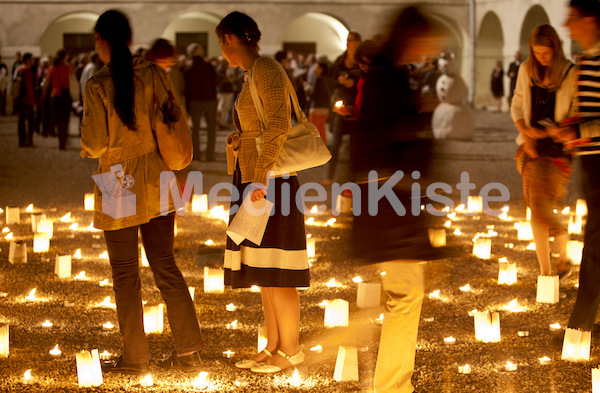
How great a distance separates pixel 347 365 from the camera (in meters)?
4.29

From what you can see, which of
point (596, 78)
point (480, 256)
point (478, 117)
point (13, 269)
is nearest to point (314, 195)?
point (480, 256)

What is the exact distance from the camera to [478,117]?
2859 centimetres

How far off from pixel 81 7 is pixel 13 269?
30484 millimetres

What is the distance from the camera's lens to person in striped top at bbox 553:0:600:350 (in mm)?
4512

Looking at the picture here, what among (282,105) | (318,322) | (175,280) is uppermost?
(282,105)

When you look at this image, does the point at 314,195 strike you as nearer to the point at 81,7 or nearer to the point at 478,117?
the point at 478,117

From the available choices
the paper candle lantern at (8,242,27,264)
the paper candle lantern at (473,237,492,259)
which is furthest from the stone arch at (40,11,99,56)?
the paper candle lantern at (473,237,492,259)

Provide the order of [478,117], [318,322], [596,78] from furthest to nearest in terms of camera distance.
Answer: [478,117] → [318,322] → [596,78]

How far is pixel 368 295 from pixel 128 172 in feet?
7.20

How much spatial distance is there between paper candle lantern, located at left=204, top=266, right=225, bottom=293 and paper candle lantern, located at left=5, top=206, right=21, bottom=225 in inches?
144

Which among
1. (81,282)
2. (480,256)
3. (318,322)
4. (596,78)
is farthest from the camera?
(480,256)

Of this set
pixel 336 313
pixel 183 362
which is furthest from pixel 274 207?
pixel 336 313

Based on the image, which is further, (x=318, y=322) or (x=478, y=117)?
(x=478, y=117)

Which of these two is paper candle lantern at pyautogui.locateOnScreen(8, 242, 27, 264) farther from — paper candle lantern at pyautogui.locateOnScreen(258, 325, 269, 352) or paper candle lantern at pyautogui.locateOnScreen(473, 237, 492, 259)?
paper candle lantern at pyautogui.locateOnScreen(473, 237, 492, 259)
